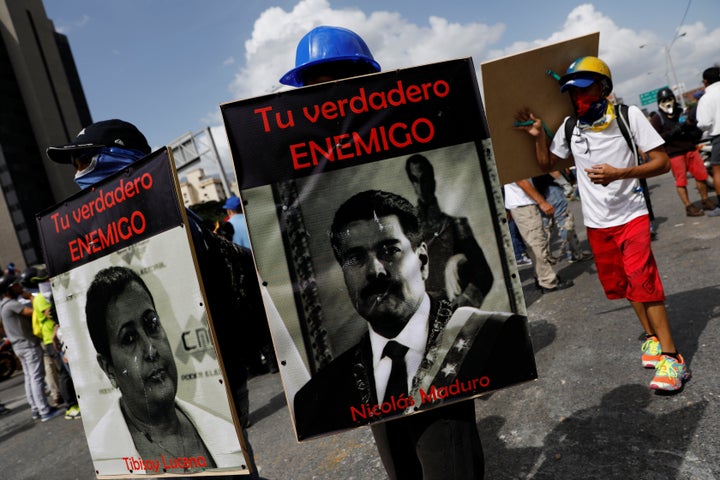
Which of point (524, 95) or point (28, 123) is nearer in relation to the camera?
point (524, 95)

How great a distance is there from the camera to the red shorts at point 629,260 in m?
3.06

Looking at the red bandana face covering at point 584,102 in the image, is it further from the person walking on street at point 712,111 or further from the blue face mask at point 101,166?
the person walking on street at point 712,111

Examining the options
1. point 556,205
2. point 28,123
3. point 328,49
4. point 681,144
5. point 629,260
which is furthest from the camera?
point 28,123

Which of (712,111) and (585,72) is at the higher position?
(585,72)

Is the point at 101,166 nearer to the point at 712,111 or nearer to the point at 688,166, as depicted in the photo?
the point at 712,111

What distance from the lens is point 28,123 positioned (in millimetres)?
48375

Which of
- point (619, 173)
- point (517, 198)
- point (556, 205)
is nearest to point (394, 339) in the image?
point (619, 173)

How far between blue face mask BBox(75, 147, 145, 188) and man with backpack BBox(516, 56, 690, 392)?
2.19 m

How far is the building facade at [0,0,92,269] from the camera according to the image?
41.2m

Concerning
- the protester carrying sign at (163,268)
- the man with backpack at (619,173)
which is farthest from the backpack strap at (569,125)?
the protester carrying sign at (163,268)

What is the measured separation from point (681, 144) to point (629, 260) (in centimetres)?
601


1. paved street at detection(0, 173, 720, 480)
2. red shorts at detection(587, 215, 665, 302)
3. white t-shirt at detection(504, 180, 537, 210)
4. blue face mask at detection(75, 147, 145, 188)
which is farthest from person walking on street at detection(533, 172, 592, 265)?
blue face mask at detection(75, 147, 145, 188)

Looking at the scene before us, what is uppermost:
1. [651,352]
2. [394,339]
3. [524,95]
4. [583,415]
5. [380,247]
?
[524,95]

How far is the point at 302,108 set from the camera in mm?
1510
